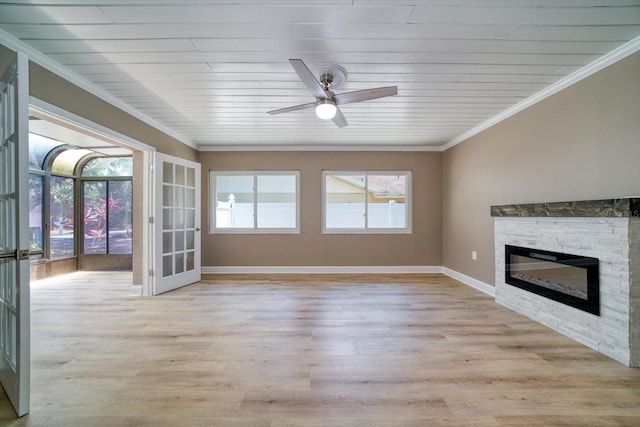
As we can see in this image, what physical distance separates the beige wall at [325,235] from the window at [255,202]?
0.14 m

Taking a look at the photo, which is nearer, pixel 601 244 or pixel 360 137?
pixel 601 244

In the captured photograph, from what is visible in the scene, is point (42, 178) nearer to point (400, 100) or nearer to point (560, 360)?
point (400, 100)

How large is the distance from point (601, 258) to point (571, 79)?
5.38ft

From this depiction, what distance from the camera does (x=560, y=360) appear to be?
2.10 m

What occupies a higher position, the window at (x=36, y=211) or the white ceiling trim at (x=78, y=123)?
the white ceiling trim at (x=78, y=123)

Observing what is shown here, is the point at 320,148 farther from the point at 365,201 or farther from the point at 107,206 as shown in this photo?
the point at 107,206

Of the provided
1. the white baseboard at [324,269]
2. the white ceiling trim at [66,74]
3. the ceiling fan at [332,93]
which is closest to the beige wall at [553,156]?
the white baseboard at [324,269]

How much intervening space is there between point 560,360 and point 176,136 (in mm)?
5282

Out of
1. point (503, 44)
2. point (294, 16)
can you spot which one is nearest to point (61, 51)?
point (294, 16)

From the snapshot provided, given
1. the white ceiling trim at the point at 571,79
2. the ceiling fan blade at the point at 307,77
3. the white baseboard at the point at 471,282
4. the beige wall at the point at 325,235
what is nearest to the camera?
the ceiling fan blade at the point at 307,77

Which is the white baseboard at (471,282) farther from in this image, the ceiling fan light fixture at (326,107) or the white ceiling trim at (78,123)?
the white ceiling trim at (78,123)

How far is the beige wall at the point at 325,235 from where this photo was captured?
517 cm

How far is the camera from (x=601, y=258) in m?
2.21

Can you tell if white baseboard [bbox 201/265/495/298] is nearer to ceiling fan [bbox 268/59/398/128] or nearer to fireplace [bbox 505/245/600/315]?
fireplace [bbox 505/245/600/315]
